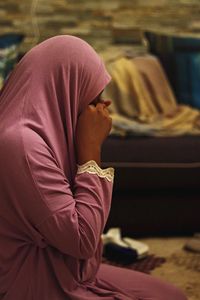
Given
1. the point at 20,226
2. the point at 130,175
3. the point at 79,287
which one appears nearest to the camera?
the point at 20,226

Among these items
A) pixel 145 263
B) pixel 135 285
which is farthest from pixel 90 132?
pixel 145 263

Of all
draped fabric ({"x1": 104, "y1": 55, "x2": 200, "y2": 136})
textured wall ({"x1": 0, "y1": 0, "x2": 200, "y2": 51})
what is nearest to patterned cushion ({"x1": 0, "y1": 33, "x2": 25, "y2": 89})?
textured wall ({"x1": 0, "y1": 0, "x2": 200, "y2": 51})

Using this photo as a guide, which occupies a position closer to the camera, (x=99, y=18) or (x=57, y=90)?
(x=57, y=90)

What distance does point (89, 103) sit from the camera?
127 cm

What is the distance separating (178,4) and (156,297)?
233 cm

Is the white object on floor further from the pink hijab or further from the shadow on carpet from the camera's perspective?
the pink hijab

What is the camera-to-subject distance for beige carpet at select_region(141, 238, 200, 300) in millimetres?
2014

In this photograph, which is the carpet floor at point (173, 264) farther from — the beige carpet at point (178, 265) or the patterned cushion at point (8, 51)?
the patterned cushion at point (8, 51)

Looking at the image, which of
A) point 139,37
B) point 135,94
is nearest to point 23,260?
point 135,94

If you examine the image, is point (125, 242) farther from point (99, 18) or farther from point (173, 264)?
point (99, 18)

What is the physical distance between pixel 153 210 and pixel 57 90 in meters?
1.35

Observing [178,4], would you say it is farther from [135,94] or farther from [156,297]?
[156,297]

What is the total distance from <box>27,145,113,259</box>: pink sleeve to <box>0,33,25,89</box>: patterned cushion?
5.22 ft

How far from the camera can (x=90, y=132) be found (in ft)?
4.16
